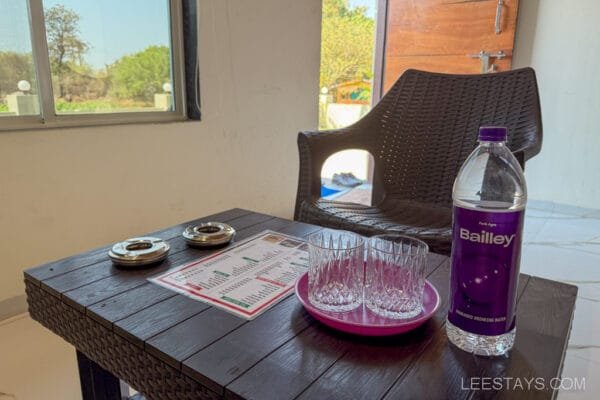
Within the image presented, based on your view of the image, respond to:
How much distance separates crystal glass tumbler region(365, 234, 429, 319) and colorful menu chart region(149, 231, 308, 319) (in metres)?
0.16

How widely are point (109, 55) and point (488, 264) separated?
5.68 ft

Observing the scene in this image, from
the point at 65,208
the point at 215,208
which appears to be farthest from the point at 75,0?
the point at 215,208

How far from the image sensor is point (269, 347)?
1.93 feet

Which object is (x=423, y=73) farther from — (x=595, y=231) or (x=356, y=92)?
(x=356, y=92)

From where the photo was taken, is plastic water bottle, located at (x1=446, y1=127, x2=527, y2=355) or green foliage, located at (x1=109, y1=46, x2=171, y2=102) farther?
green foliage, located at (x1=109, y1=46, x2=171, y2=102)

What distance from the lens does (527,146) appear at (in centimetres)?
127

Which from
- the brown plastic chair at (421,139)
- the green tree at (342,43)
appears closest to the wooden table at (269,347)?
the brown plastic chair at (421,139)

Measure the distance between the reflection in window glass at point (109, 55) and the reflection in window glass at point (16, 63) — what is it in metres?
0.08

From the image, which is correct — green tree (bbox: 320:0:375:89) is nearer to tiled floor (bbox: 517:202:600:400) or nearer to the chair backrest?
tiled floor (bbox: 517:202:600:400)

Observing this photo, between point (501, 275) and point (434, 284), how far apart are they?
0.26 metres

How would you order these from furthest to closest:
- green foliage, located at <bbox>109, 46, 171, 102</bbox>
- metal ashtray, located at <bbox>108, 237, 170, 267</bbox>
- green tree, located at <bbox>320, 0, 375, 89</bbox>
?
green tree, located at <bbox>320, 0, 375, 89</bbox>
green foliage, located at <bbox>109, 46, 171, 102</bbox>
metal ashtray, located at <bbox>108, 237, 170, 267</bbox>

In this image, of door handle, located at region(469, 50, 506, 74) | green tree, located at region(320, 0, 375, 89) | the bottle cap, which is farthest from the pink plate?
green tree, located at region(320, 0, 375, 89)

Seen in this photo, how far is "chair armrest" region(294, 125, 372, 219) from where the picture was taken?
137 cm

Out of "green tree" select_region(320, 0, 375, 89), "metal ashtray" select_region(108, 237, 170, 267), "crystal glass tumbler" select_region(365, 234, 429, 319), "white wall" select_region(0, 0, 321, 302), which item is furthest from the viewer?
"green tree" select_region(320, 0, 375, 89)
